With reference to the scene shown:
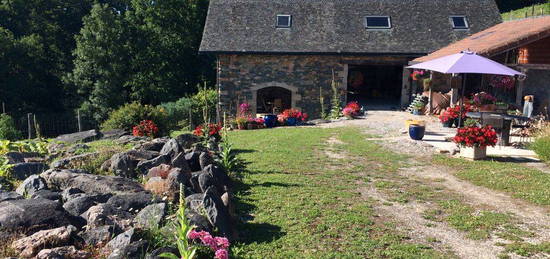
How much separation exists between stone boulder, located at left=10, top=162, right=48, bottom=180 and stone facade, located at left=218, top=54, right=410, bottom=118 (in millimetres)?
12178

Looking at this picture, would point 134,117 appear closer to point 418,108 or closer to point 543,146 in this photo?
point 418,108

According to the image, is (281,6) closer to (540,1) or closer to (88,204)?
(88,204)

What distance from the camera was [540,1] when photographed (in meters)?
39.3

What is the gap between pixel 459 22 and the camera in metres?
22.0

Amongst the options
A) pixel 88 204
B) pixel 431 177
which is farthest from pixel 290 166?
pixel 88 204

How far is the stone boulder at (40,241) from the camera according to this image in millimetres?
5031

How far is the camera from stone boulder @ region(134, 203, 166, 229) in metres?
5.80

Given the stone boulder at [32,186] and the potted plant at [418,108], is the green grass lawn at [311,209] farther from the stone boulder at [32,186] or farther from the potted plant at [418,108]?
the potted plant at [418,108]

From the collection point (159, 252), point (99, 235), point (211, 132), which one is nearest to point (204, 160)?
point (99, 235)

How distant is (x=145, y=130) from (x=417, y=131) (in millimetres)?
7552

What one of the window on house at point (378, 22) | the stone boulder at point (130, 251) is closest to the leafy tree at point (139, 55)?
the window on house at point (378, 22)

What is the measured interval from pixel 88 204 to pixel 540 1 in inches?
1670

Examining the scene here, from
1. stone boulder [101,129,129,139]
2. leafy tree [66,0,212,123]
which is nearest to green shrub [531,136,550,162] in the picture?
stone boulder [101,129,129,139]

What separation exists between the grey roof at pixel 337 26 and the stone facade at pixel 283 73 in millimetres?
496
